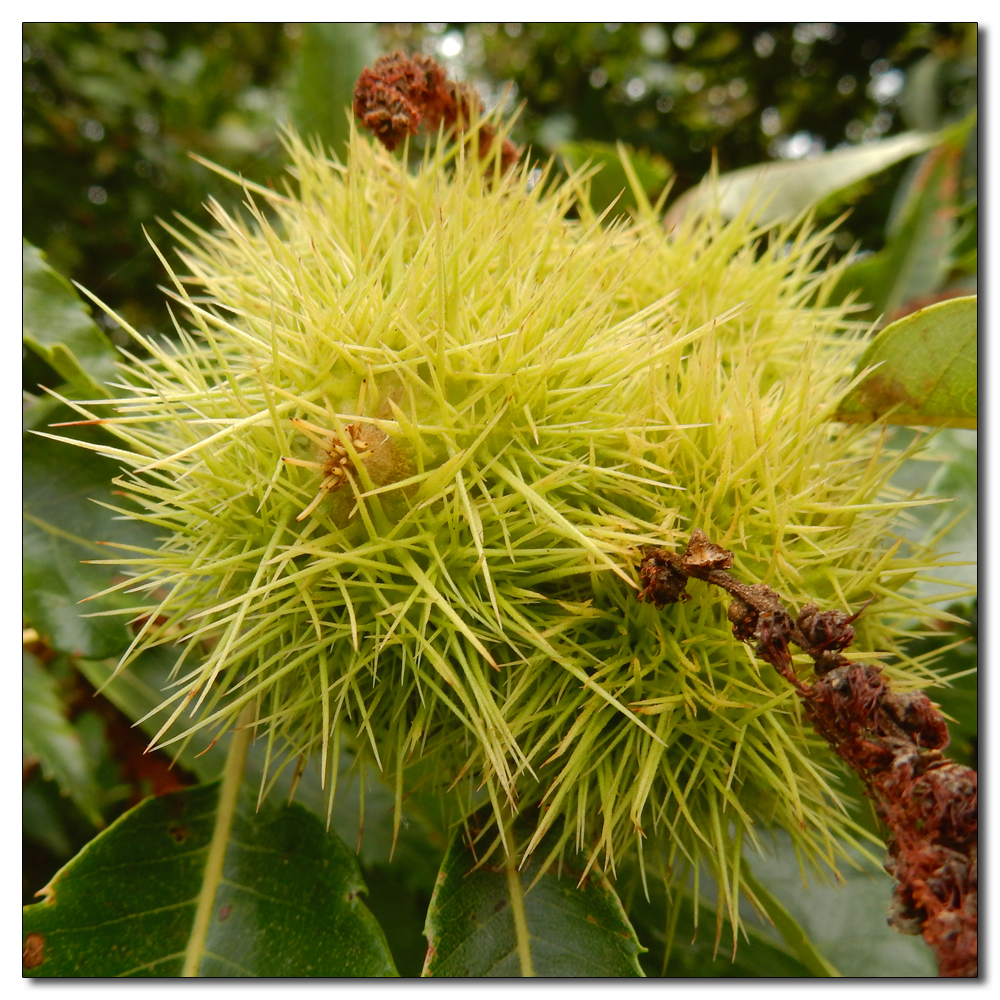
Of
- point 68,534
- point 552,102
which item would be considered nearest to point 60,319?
point 68,534

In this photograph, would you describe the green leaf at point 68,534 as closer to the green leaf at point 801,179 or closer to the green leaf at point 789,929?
the green leaf at point 789,929

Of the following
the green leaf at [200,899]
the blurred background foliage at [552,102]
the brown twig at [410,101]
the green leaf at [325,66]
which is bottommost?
the green leaf at [200,899]

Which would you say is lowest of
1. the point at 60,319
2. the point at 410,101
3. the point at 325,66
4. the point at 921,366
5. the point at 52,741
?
the point at 52,741

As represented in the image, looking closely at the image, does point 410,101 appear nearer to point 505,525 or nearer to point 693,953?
point 505,525

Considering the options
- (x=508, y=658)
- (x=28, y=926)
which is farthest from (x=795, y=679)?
(x=28, y=926)

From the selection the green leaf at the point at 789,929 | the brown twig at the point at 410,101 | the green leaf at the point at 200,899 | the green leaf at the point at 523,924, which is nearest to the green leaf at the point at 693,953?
the green leaf at the point at 789,929

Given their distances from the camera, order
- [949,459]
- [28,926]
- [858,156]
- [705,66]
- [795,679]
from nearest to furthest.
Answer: [795,679] < [28,926] < [949,459] < [858,156] < [705,66]

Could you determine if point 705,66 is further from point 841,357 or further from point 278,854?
point 278,854
